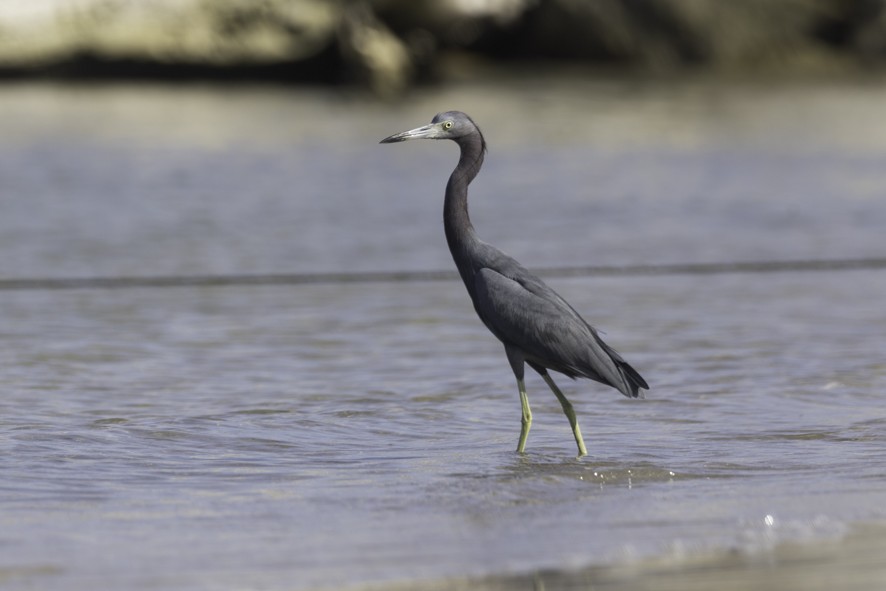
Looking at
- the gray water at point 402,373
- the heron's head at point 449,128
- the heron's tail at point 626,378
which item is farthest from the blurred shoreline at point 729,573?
the heron's head at point 449,128

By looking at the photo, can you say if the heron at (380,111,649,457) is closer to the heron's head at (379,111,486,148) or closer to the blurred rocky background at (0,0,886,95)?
the heron's head at (379,111,486,148)

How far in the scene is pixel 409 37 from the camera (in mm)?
27859

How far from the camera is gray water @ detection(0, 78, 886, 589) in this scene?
4.80 m

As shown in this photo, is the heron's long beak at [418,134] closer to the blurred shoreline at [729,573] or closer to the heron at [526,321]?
the heron at [526,321]

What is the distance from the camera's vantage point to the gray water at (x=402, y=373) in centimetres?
480

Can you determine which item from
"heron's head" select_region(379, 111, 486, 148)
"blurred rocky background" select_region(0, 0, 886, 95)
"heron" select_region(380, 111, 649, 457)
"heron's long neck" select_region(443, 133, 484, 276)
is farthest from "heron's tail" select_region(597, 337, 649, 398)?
"blurred rocky background" select_region(0, 0, 886, 95)

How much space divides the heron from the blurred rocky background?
1964cm

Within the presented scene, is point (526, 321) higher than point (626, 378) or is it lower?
higher

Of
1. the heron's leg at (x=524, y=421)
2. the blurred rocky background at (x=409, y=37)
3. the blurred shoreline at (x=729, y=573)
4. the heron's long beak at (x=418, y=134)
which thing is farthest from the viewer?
the blurred rocky background at (x=409, y=37)

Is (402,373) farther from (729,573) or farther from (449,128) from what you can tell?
(729,573)

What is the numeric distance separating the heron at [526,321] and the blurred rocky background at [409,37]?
19639 mm

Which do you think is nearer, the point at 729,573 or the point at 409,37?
the point at 729,573

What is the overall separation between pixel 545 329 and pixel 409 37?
73.1 ft

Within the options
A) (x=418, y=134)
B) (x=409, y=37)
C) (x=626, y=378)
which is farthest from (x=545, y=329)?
(x=409, y=37)
